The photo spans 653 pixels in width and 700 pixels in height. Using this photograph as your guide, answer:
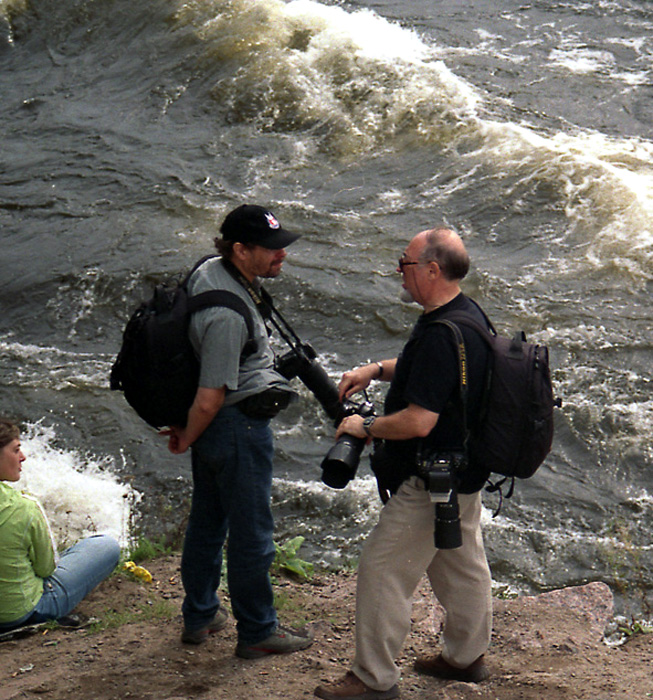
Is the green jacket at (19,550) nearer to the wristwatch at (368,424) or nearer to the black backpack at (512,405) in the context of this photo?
the wristwatch at (368,424)

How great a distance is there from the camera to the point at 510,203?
409 inches

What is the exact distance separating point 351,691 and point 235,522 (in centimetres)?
82

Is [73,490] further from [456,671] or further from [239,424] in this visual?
[456,671]

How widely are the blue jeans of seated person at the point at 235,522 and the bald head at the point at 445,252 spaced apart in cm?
97

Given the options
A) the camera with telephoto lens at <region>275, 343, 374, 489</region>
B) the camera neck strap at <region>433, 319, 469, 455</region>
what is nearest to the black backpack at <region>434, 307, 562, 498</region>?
the camera neck strap at <region>433, 319, 469, 455</region>

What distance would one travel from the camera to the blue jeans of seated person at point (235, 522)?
405cm

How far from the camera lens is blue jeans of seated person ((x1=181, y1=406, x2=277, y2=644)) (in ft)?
13.3

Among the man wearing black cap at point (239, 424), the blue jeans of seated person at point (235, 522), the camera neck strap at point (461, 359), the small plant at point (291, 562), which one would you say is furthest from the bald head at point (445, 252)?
the small plant at point (291, 562)

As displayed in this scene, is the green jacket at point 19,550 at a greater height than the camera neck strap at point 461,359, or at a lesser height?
lesser

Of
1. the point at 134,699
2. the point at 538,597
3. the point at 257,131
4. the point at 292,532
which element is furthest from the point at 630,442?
the point at 257,131

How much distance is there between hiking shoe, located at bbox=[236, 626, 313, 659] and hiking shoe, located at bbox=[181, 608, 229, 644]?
24 centimetres

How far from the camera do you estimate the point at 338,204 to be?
1057 centimetres

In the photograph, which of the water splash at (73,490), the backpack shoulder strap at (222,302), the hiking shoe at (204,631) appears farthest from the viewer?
the water splash at (73,490)

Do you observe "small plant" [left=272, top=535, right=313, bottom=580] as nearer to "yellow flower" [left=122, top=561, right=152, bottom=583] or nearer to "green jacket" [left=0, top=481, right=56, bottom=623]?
"yellow flower" [left=122, top=561, right=152, bottom=583]
